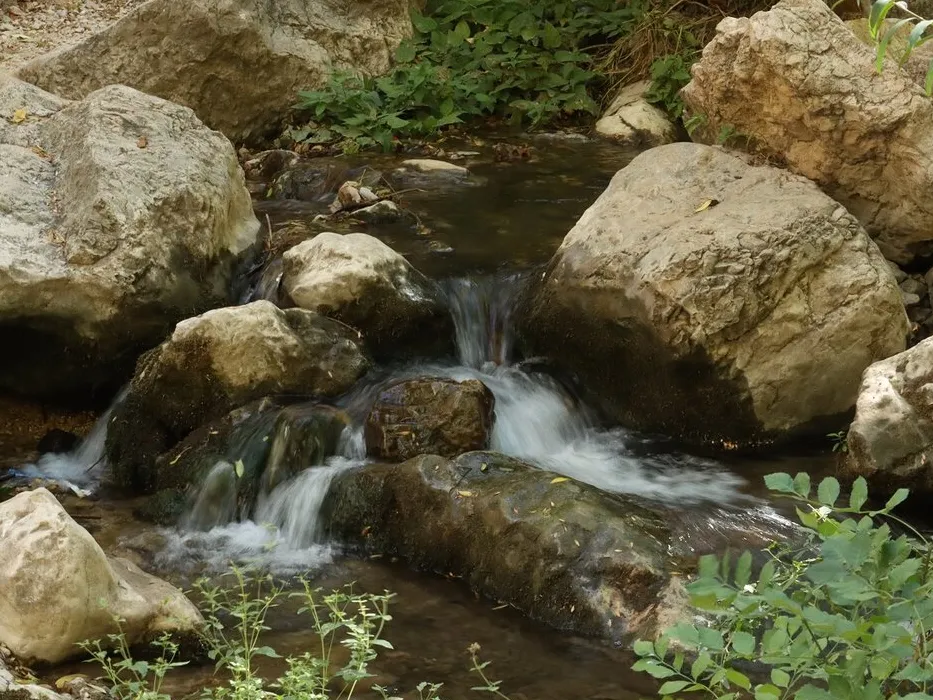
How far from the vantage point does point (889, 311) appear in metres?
5.96

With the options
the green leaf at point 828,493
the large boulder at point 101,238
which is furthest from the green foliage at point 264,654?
the large boulder at point 101,238

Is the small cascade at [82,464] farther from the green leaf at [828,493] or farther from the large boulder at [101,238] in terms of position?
the green leaf at [828,493]

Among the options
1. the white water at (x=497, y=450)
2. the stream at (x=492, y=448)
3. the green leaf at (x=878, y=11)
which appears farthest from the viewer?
the white water at (x=497, y=450)

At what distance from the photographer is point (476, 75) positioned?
11.0 meters

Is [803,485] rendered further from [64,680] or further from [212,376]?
[212,376]

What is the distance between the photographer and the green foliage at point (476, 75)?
10.3 metres

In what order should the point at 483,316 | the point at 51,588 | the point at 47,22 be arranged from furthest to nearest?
the point at 47,22 → the point at 483,316 → the point at 51,588

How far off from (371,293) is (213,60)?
460 centimetres

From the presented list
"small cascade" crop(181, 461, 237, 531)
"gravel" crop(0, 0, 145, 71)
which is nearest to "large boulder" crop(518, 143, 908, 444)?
"small cascade" crop(181, 461, 237, 531)

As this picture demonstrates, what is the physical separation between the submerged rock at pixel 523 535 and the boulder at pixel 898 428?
98 centimetres

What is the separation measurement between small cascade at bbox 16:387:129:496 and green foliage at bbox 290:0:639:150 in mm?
4270

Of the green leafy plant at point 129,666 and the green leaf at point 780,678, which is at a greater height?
the green leaf at point 780,678

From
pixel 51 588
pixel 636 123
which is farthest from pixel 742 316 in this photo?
pixel 636 123

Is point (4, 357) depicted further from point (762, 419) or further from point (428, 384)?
point (762, 419)
